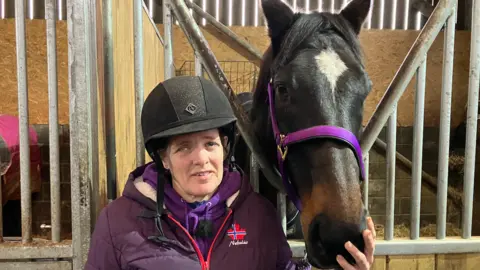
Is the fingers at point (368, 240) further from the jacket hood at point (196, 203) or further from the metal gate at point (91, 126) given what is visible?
the metal gate at point (91, 126)

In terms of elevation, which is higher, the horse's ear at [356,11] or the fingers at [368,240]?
the horse's ear at [356,11]

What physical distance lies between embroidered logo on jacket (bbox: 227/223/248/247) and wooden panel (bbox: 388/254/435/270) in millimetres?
846

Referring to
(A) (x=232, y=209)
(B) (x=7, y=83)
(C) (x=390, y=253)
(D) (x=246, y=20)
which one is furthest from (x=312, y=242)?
(D) (x=246, y=20)

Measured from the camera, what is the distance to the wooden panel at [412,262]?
1536 millimetres

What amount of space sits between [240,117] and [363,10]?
62cm

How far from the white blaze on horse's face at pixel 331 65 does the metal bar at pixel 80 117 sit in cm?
76

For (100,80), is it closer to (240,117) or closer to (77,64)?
(77,64)

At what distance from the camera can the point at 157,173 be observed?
1002 mm

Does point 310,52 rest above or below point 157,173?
above

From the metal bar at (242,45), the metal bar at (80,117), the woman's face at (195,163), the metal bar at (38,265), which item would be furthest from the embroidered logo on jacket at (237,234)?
the metal bar at (242,45)

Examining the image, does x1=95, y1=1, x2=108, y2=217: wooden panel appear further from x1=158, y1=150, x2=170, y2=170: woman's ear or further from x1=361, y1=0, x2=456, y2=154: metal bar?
x1=361, y1=0, x2=456, y2=154: metal bar

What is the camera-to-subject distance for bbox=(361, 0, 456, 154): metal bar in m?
1.47

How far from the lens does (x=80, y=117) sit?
1229 mm

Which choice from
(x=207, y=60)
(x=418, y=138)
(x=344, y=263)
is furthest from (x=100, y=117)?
(x=418, y=138)
